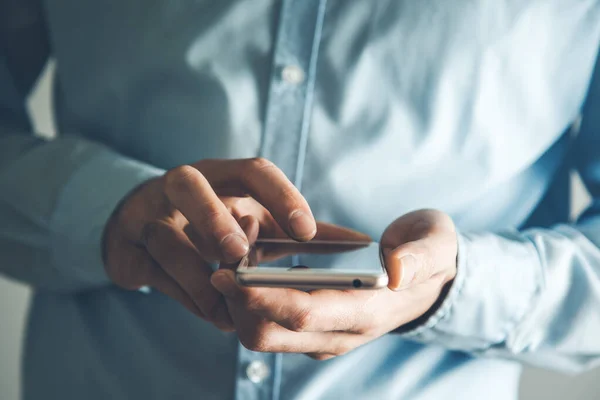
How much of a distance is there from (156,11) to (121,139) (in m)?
0.12

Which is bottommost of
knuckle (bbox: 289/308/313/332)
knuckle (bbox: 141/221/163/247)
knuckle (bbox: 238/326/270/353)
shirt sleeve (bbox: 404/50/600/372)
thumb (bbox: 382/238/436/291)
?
shirt sleeve (bbox: 404/50/600/372)

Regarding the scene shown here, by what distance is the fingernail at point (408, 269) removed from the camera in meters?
0.25

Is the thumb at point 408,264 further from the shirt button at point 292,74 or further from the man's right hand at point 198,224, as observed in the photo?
the shirt button at point 292,74

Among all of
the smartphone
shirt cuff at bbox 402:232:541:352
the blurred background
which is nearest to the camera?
the smartphone

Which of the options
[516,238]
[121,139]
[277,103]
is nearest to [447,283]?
[516,238]

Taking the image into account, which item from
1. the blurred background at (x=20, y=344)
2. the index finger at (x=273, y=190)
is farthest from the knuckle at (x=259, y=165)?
the blurred background at (x=20, y=344)

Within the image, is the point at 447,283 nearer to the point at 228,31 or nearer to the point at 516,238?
the point at 516,238

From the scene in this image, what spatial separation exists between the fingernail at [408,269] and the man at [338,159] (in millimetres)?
85

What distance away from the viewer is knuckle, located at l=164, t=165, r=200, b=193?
0.96ft

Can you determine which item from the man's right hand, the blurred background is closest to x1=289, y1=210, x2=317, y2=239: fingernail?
the man's right hand

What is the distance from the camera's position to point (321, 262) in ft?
1.24

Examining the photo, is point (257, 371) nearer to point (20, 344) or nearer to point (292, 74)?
point (292, 74)

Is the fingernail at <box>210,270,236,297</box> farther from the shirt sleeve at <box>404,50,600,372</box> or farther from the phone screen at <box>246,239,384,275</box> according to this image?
the shirt sleeve at <box>404,50,600,372</box>

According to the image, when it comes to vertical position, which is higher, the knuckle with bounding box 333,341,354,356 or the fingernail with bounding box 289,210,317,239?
the fingernail with bounding box 289,210,317,239
